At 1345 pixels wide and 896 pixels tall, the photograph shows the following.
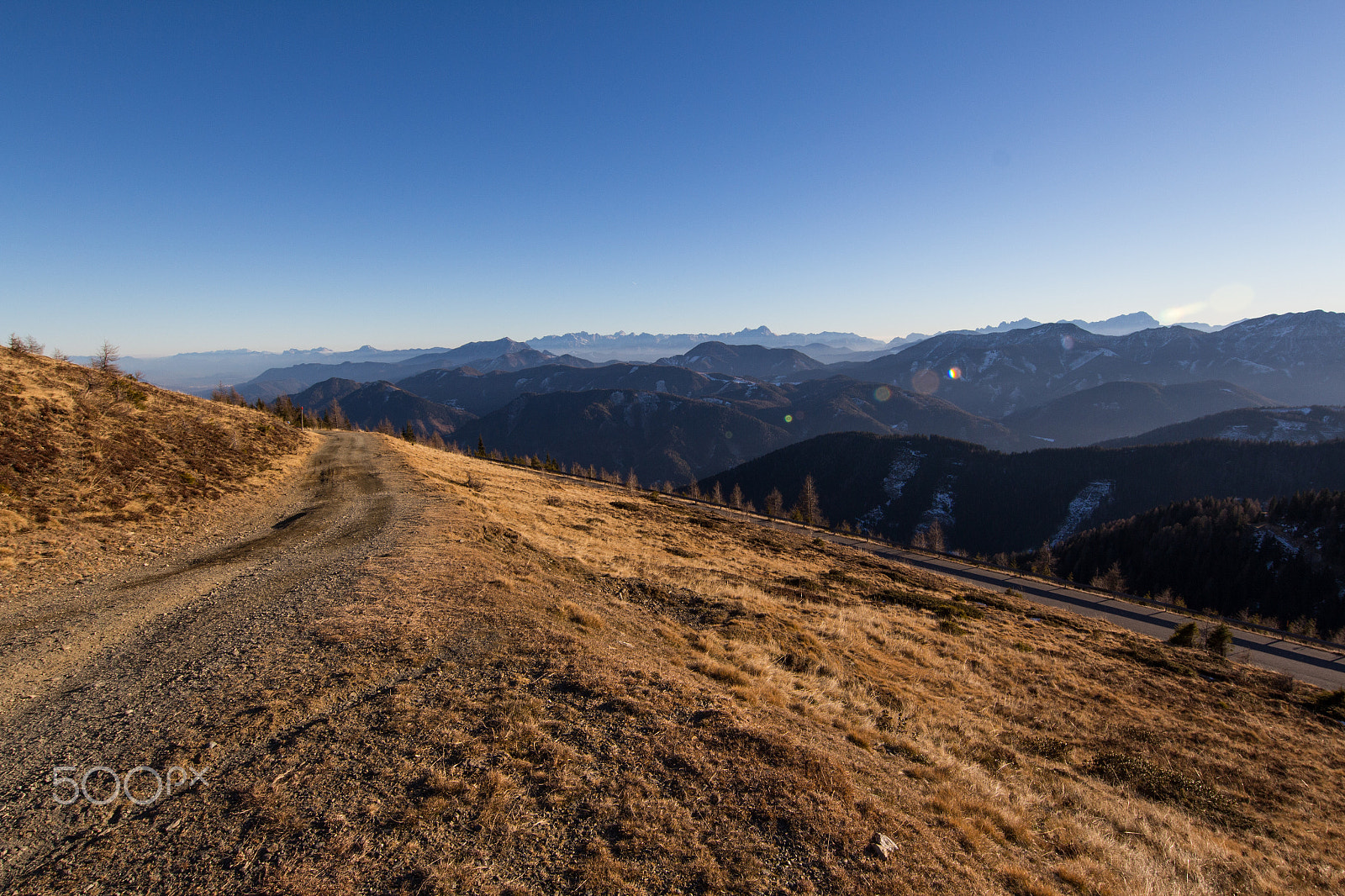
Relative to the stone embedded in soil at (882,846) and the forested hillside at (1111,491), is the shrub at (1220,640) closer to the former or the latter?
the stone embedded in soil at (882,846)

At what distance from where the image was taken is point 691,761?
862 centimetres

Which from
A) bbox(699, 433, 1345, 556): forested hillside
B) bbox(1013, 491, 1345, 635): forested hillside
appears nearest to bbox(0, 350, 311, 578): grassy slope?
bbox(1013, 491, 1345, 635): forested hillside

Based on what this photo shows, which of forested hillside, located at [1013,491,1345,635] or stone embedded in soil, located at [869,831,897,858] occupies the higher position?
stone embedded in soil, located at [869,831,897,858]

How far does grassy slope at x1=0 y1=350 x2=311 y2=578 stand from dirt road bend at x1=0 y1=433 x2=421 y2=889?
4013 mm

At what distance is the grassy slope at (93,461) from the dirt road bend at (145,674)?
13.2 feet

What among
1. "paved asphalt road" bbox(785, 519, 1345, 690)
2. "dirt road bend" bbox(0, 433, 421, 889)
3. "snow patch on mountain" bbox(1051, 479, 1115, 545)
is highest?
"dirt road bend" bbox(0, 433, 421, 889)

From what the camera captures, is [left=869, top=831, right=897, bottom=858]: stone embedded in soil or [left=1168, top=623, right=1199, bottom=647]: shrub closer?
[left=869, top=831, right=897, bottom=858]: stone embedded in soil

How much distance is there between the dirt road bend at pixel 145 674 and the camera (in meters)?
6.80

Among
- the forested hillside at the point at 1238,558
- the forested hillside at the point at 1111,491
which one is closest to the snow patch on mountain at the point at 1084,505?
the forested hillside at the point at 1111,491

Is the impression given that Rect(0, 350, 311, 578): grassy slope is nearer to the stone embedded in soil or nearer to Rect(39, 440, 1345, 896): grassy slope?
Rect(39, 440, 1345, 896): grassy slope

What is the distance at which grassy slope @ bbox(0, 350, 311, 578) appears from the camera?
17661 millimetres

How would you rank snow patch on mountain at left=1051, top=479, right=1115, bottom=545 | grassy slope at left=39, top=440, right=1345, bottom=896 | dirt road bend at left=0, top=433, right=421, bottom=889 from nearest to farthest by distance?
grassy slope at left=39, top=440, right=1345, bottom=896
dirt road bend at left=0, top=433, right=421, bottom=889
snow patch on mountain at left=1051, top=479, right=1115, bottom=545

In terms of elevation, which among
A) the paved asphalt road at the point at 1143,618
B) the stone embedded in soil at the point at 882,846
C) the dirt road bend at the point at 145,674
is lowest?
the paved asphalt road at the point at 1143,618

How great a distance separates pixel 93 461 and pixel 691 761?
30.7 metres
